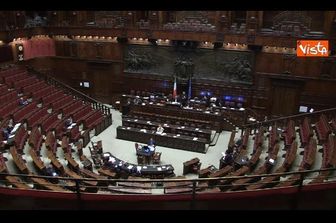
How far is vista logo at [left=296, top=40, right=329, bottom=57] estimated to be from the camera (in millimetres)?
14141

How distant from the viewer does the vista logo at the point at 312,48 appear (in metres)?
14.1

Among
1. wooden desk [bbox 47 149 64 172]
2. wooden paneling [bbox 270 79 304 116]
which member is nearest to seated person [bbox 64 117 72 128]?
wooden desk [bbox 47 149 64 172]

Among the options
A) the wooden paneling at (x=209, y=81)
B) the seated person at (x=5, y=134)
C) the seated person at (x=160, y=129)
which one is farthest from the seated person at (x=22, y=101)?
the seated person at (x=160, y=129)

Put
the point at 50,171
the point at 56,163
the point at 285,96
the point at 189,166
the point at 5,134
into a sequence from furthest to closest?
the point at 285,96 < the point at 189,166 < the point at 5,134 < the point at 56,163 < the point at 50,171

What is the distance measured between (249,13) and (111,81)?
8379mm

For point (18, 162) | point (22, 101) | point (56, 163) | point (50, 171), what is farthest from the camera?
point (22, 101)

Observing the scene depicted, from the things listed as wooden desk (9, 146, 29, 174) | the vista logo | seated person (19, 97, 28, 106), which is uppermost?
the vista logo

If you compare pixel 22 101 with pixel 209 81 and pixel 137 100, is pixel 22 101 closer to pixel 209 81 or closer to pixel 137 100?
pixel 137 100

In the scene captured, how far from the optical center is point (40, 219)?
12.9 ft

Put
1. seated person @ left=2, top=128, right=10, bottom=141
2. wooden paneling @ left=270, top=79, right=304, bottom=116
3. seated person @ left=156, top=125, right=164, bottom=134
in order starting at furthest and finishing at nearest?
wooden paneling @ left=270, top=79, right=304, bottom=116 → seated person @ left=156, top=125, right=164, bottom=134 → seated person @ left=2, top=128, right=10, bottom=141

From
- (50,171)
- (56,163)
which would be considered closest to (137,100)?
(56,163)

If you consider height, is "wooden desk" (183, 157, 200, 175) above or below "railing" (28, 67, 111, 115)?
below

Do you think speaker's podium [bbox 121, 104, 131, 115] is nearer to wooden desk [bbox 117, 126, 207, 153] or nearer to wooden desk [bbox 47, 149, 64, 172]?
wooden desk [bbox 117, 126, 207, 153]

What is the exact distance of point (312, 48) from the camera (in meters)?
14.4
